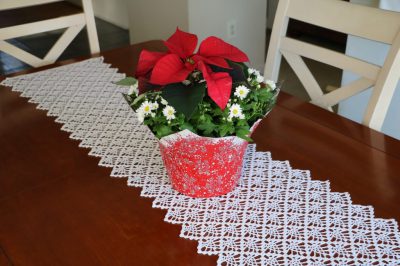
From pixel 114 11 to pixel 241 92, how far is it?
4.42 meters

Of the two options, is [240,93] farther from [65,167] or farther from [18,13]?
[18,13]

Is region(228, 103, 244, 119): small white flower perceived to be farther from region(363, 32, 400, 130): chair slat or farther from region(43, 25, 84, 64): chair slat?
region(43, 25, 84, 64): chair slat

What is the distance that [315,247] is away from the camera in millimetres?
800

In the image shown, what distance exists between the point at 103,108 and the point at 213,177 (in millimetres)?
549

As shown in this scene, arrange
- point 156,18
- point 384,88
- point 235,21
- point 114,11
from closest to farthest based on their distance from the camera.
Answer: point 384,88 → point 235,21 → point 156,18 → point 114,11

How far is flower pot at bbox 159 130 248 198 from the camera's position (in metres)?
0.87

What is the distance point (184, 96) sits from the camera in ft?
2.66

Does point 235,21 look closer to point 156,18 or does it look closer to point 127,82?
point 156,18

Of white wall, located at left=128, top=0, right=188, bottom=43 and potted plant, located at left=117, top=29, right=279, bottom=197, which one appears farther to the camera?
white wall, located at left=128, top=0, right=188, bottom=43

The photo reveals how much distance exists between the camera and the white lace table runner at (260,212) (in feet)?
2.59

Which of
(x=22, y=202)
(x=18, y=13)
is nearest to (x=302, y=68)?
(x=22, y=202)

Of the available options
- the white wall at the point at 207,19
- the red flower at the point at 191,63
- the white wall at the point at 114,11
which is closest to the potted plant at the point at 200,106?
the red flower at the point at 191,63

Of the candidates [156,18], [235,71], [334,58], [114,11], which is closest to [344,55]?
[334,58]

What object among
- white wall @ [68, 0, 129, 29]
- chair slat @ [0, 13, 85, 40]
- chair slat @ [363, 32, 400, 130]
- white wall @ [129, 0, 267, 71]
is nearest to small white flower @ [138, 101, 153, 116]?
chair slat @ [363, 32, 400, 130]
